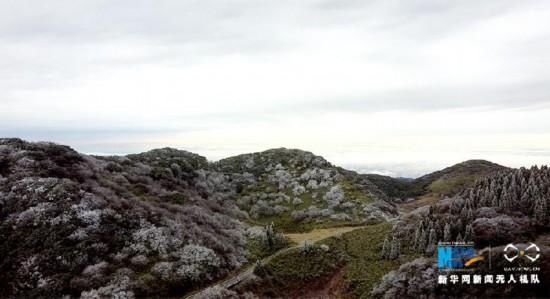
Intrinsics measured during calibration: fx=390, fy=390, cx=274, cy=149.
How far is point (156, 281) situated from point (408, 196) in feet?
313

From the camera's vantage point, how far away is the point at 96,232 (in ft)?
91.8

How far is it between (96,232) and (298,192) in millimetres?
31900

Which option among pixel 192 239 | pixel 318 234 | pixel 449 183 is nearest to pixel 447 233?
pixel 318 234

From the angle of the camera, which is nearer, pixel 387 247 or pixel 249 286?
pixel 249 286

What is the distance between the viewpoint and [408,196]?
109 meters

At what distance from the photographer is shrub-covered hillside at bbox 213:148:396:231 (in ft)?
157

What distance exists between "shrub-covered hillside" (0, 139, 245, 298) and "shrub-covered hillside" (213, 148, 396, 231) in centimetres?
1035

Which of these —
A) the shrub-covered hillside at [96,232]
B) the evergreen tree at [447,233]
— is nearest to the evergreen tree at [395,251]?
the evergreen tree at [447,233]

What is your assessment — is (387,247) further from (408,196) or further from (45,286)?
(408,196)

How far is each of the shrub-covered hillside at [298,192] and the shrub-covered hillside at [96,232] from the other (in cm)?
1035

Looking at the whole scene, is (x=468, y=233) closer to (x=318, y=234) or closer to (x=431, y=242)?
(x=431, y=242)

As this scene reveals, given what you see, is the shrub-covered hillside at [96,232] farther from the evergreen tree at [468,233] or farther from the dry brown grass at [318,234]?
the evergreen tree at [468,233]

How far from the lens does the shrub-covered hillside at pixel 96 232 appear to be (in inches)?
939

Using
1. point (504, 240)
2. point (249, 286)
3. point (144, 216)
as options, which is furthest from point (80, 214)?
point (504, 240)
